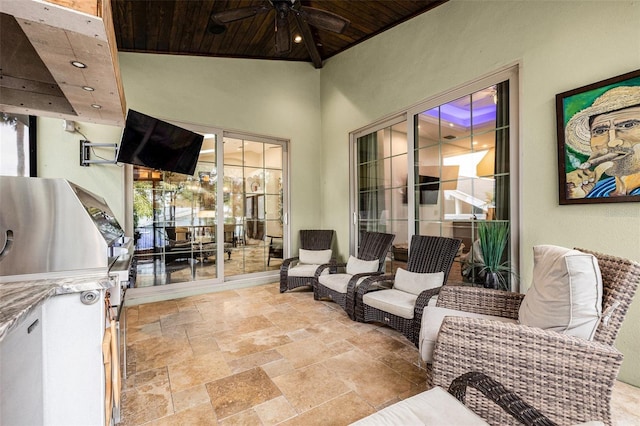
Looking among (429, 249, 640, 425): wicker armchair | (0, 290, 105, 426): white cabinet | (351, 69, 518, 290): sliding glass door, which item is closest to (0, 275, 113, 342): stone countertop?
(0, 290, 105, 426): white cabinet

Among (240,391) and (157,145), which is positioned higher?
(157,145)

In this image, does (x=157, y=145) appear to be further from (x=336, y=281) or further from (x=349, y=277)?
(x=349, y=277)

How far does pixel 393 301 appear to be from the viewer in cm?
269

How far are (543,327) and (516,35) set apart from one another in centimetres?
257

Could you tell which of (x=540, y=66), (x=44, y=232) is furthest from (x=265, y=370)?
(x=540, y=66)

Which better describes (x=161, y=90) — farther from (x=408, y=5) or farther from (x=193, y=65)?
(x=408, y=5)

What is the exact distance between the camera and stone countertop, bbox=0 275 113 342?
87 centimetres

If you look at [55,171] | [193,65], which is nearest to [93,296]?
[55,171]

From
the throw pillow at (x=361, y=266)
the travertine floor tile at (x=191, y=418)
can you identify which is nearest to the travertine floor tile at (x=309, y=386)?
the travertine floor tile at (x=191, y=418)

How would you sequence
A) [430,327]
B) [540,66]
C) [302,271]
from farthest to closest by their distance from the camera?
[302,271] < [540,66] < [430,327]

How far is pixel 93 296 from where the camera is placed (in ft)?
4.00

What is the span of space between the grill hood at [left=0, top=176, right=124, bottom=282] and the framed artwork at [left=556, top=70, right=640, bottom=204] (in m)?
3.18

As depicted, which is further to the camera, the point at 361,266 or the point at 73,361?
the point at 361,266

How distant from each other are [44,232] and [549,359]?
2.36 metres
